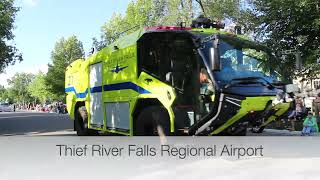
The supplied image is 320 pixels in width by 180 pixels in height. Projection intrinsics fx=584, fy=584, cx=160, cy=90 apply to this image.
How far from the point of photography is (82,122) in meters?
9.42

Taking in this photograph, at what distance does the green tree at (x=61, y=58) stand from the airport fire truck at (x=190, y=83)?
0.48 meters

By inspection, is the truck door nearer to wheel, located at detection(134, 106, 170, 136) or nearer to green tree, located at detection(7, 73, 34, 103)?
wheel, located at detection(134, 106, 170, 136)

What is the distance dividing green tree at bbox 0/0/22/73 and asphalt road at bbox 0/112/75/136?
3.38 feet

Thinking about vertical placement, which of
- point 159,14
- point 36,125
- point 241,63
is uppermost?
point 159,14

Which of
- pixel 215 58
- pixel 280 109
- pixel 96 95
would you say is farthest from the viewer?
pixel 96 95

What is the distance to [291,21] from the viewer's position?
9641 mm

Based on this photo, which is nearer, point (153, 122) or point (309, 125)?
point (153, 122)

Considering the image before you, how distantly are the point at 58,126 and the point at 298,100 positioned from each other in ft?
13.6

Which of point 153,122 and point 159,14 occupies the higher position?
point 159,14

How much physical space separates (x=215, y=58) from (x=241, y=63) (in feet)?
1.73

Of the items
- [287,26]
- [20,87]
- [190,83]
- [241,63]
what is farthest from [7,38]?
[287,26]

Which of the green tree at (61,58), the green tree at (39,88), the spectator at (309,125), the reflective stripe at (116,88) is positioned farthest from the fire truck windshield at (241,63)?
the spectator at (309,125)

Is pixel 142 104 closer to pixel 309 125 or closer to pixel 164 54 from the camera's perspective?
pixel 164 54

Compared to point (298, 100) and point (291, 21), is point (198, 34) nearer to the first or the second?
point (298, 100)
